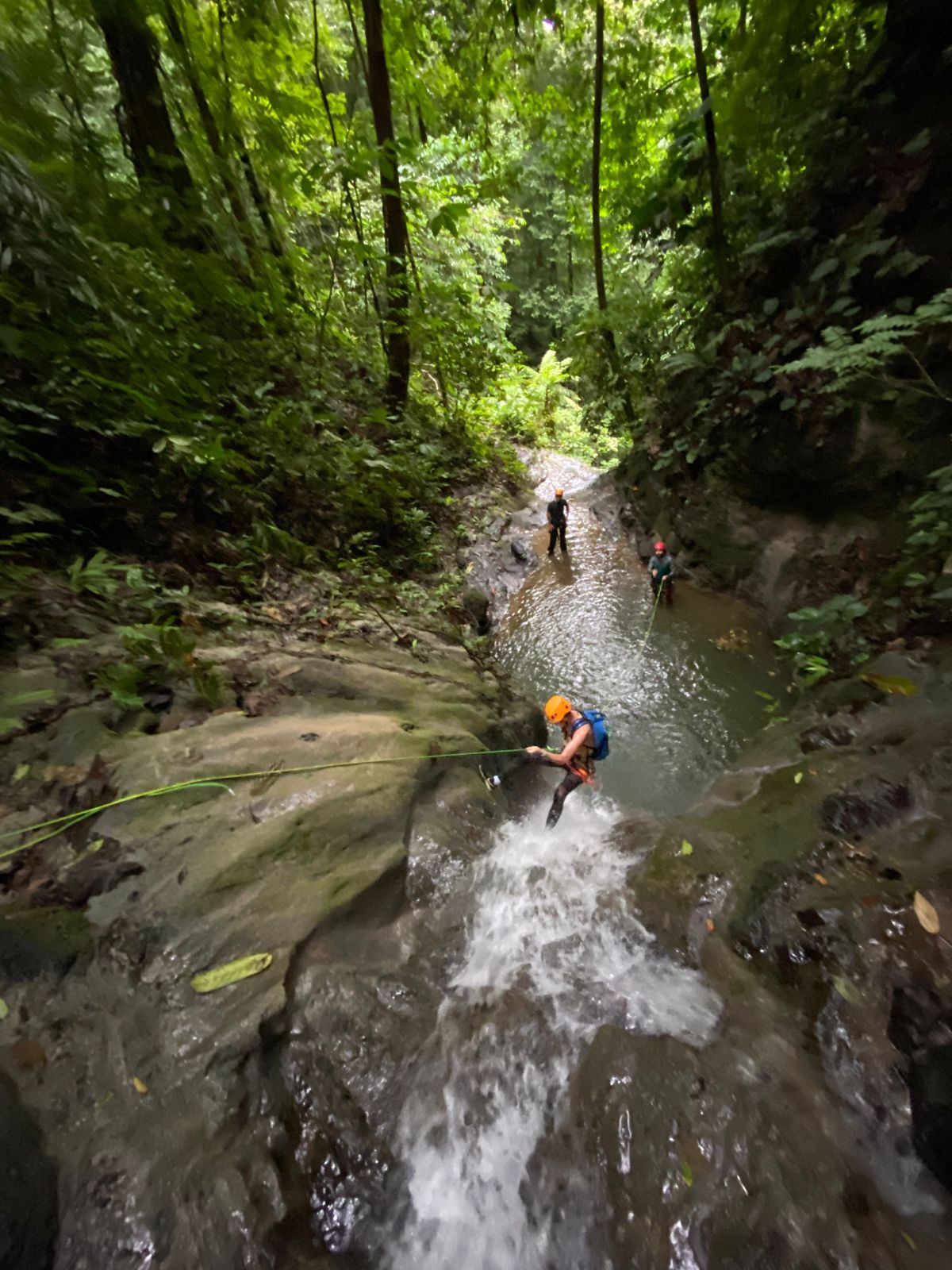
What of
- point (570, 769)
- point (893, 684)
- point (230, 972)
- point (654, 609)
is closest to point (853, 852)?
point (893, 684)

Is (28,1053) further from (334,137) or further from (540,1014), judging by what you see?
(334,137)

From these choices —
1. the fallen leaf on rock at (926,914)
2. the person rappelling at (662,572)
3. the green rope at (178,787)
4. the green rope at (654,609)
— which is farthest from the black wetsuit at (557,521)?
the fallen leaf on rock at (926,914)

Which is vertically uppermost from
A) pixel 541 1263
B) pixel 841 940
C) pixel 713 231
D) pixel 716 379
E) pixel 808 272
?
pixel 713 231

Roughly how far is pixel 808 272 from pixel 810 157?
1.52m

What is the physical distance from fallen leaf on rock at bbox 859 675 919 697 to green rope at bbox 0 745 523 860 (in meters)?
3.71

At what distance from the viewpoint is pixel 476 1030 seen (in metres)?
2.63

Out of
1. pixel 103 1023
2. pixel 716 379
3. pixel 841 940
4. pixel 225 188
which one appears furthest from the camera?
pixel 716 379

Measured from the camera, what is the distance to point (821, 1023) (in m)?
2.48

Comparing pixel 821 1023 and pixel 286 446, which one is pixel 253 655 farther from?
pixel 821 1023

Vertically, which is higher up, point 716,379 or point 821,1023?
point 716,379

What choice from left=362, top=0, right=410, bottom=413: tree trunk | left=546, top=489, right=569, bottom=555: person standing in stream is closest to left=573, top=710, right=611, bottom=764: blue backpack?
A: left=362, top=0, right=410, bottom=413: tree trunk

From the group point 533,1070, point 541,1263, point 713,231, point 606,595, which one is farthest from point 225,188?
point 541,1263

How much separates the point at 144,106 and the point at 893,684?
1011cm

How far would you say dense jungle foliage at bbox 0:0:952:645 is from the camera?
443 centimetres
